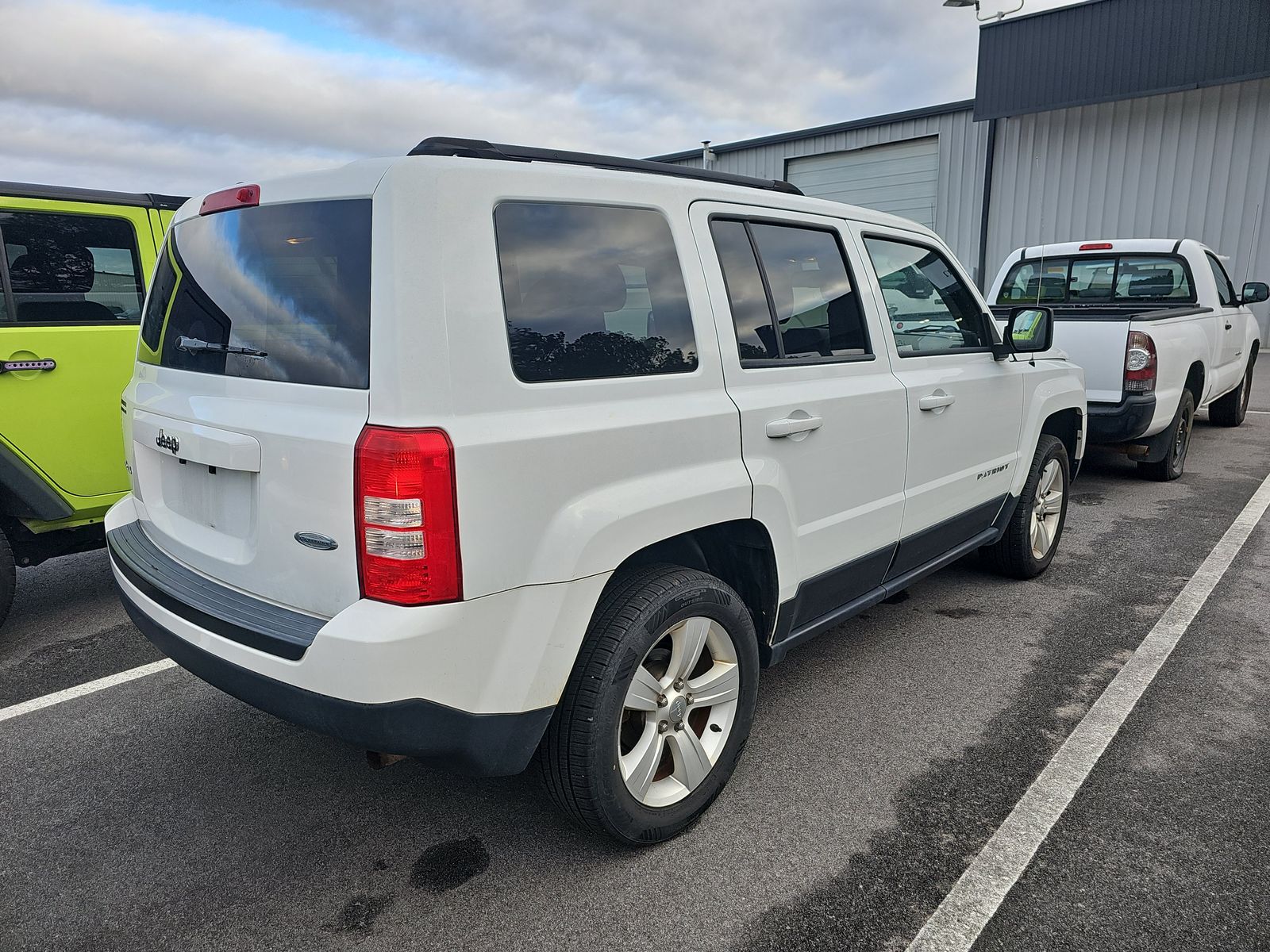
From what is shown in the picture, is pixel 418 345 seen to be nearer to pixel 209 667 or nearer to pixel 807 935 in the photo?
pixel 209 667

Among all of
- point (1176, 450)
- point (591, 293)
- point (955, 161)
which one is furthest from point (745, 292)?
point (955, 161)

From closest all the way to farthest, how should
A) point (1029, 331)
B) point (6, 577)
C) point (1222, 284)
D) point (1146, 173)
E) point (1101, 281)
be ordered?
point (6, 577)
point (1029, 331)
point (1101, 281)
point (1222, 284)
point (1146, 173)

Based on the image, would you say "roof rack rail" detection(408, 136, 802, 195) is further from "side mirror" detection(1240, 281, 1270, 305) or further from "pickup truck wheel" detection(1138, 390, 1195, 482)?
"side mirror" detection(1240, 281, 1270, 305)

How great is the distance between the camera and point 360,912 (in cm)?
221

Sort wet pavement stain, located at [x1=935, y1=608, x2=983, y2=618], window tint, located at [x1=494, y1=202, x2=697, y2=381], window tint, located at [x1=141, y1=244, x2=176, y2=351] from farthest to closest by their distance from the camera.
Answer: wet pavement stain, located at [x1=935, y1=608, x2=983, y2=618]
window tint, located at [x1=141, y1=244, x2=176, y2=351]
window tint, located at [x1=494, y1=202, x2=697, y2=381]

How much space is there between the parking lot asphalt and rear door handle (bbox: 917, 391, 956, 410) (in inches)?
44.1

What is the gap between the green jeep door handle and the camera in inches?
146

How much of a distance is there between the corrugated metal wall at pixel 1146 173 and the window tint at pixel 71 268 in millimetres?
14568

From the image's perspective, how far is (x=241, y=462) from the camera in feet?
7.06

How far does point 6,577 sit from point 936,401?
4.08 m

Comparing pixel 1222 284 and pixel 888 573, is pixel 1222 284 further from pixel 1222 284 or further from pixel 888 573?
pixel 888 573

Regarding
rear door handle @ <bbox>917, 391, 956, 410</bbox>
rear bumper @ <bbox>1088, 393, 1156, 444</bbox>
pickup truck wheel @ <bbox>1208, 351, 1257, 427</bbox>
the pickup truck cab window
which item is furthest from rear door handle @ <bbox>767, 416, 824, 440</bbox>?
→ pickup truck wheel @ <bbox>1208, 351, 1257, 427</bbox>

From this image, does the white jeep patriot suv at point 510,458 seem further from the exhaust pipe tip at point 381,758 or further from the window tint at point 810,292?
the exhaust pipe tip at point 381,758

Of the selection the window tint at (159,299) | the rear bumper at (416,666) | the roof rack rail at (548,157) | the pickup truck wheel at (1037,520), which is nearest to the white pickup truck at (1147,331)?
the pickup truck wheel at (1037,520)
